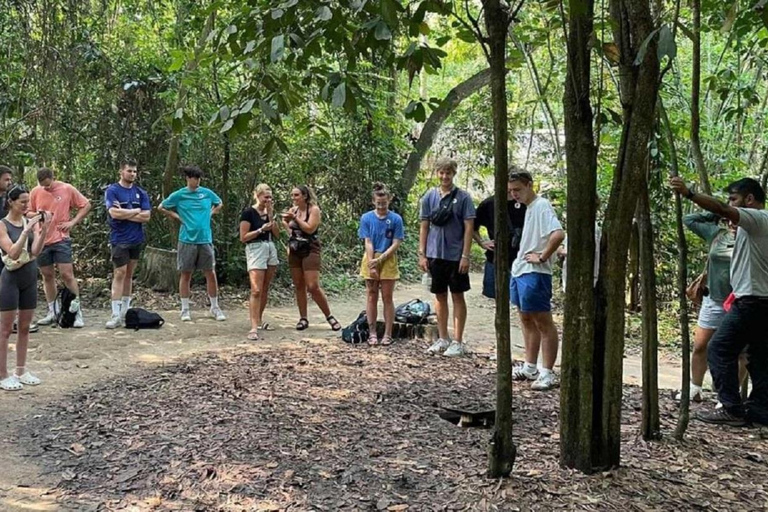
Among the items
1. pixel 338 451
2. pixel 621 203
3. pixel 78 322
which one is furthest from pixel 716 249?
pixel 78 322

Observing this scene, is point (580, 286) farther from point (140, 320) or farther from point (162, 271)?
point (162, 271)

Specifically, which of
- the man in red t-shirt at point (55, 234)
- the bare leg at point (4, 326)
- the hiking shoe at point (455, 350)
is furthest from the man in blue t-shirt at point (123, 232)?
the hiking shoe at point (455, 350)

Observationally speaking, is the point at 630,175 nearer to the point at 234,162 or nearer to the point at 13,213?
the point at 13,213

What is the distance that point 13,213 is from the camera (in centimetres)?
543

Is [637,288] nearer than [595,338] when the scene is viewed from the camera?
No

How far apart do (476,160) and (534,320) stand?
37.4 feet

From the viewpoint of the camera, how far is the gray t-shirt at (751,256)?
14.1ft

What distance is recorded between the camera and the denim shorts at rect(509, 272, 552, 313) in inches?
205

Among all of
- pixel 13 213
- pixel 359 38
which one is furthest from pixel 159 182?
pixel 359 38

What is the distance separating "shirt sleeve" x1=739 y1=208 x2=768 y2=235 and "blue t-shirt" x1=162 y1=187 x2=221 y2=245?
20.2ft

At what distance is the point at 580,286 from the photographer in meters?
3.33

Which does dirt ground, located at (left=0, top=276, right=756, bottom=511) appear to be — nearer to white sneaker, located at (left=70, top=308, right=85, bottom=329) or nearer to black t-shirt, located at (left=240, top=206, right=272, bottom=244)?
white sneaker, located at (left=70, top=308, right=85, bottom=329)

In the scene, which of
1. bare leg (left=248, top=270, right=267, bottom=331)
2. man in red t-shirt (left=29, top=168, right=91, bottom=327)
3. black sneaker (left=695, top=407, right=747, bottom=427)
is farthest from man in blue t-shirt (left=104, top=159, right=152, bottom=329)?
black sneaker (left=695, top=407, right=747, bottom=427)

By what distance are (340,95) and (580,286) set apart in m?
1.53
